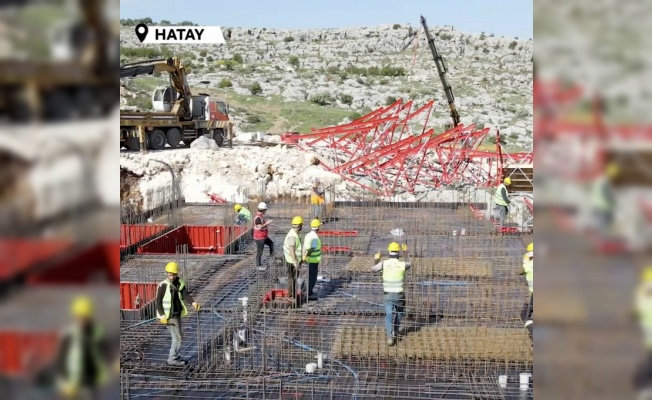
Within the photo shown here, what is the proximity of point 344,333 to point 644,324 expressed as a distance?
244 inches

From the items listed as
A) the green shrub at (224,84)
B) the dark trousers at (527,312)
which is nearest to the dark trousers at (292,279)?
the dark trousers at (527,312)

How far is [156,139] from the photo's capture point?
23.0m

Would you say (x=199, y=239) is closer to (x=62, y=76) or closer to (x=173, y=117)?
(x=173, y=117)

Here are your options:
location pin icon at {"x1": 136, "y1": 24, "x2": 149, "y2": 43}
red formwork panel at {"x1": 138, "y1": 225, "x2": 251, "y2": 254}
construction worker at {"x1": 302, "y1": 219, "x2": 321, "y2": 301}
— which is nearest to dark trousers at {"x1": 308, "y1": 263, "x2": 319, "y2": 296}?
construction worker at {"x1": 302, "y1": 219, "x2": 321, "y2": 301}

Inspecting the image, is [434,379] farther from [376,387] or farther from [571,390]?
[571,390]

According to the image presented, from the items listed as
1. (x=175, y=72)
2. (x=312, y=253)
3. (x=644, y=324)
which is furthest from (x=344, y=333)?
(x=175, y=72)

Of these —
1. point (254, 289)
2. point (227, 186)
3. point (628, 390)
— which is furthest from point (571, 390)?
point (227, 186)

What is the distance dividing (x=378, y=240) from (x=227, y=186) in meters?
8.17

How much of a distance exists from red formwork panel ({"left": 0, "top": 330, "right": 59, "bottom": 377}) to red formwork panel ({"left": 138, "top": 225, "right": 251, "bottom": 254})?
1061 centimetres

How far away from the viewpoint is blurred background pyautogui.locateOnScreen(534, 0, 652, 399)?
1.04 metres

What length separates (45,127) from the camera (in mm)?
1050

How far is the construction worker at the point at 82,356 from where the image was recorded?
1.11 meters

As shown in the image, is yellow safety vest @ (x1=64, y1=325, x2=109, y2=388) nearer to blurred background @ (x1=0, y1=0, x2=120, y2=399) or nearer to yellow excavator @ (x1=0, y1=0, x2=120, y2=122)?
blurred background @ (x1=0, y1=0, x2=120, y2=399)

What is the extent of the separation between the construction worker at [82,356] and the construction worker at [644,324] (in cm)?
95
